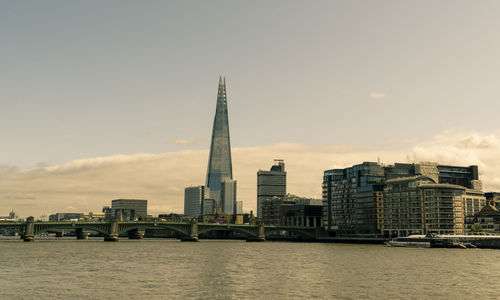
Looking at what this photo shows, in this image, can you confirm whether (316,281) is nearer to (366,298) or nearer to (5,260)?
(366,298)

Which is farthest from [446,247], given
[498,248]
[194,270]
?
[194,270]

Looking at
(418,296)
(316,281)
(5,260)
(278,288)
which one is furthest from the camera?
(5,260)

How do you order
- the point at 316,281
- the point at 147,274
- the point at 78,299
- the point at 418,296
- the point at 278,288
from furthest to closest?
the point at 147,274
the point at 316,281
the point at 278,288
the point at 418,296
the point at 78,299

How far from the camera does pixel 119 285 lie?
7025cm

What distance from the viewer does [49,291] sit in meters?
63.4

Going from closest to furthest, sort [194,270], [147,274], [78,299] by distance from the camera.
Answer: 1. [78,299]
2. [147,274]
3. [194,270]

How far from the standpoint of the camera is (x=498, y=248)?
613 feet

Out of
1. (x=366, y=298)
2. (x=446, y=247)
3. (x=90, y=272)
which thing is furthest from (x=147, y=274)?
(x=446, y=247)

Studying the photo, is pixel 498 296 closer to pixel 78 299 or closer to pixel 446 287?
pixel 446 287

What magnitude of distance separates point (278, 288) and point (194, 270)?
2745cm

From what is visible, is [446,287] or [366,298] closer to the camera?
[366,298]

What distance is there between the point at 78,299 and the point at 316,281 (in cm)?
3367

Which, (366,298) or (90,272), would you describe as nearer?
(366,298)

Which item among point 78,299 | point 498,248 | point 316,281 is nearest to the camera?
point 78,299
